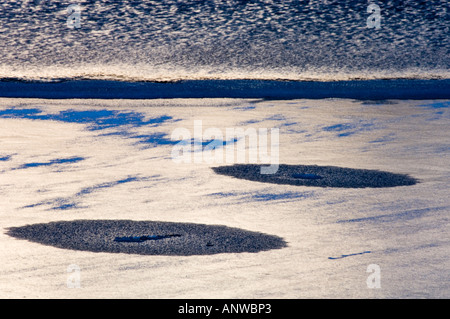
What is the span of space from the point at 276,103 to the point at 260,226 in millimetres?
1748

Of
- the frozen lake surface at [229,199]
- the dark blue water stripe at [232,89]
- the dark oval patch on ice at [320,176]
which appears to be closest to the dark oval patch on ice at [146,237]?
the frozen lake surface at [229,199]

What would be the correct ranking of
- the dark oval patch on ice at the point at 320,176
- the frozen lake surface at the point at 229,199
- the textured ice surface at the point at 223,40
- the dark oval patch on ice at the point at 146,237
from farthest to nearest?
1. the textured ice surface at the point at 223,40
2. the dark oval patch on ice at the point at 320,176
3. the dark oval patch on ice at the point at 146,237
4. the frozen lake surface at the point at 229,199

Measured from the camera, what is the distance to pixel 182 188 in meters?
2.72

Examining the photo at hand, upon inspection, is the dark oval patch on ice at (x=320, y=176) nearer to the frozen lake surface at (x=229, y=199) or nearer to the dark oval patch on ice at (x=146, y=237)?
the frozen lake surface at (x=229, y=199)

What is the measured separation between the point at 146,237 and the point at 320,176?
36.6 inches

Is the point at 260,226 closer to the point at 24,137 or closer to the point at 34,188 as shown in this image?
the point at 34,188

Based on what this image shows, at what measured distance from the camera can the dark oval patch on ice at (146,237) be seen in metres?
2.10

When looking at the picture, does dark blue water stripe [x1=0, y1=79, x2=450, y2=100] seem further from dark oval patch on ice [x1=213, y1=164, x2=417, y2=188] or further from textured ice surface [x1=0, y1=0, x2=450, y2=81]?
dark oval patch on ice [x1=213, y1=164, x2=417, y2=188]

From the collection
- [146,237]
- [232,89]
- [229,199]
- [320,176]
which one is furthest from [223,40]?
[146,237]

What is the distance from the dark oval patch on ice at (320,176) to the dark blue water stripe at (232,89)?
3.74ft

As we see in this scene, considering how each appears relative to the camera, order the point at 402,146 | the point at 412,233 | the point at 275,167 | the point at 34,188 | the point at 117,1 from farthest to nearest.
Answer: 1. the point at 117,1
2. the point at 402,146
3. the point at 275,167
4. the point at 34,188
5. the point at 412,233

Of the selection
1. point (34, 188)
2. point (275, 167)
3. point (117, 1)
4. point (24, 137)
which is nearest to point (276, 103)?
point (275, 167)

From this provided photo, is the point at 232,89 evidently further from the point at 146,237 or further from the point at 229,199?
the point at 146,237

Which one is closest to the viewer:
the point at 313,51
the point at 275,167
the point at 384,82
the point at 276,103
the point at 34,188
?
the point at 34,188
